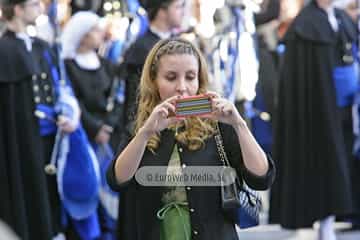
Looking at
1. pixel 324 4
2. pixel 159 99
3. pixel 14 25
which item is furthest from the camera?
pixel 324 4

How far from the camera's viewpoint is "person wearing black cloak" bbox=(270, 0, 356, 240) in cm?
693

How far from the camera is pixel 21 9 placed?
6055 millimetres

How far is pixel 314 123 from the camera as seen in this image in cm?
698

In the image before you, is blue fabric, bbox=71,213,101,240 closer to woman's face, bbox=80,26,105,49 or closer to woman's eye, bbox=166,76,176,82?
woman's face, bbox=80,26,105,49

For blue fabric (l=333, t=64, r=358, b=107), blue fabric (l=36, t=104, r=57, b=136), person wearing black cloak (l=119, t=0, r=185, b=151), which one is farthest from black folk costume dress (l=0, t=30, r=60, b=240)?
blue fabric (l=333, t=64, r=358, b=107)

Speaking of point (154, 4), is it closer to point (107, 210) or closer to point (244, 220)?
point (107, 210)

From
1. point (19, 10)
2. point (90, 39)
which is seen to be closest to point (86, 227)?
point (90, 39)

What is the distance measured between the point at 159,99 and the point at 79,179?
254cm

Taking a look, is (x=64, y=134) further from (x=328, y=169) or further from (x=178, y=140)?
(x=178, y=140)

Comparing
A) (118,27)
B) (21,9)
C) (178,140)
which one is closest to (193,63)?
(178,140)

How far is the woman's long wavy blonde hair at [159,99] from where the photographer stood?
368cm

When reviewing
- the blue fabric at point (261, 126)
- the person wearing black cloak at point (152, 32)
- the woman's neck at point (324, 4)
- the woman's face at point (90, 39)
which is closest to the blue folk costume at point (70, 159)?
the person wearing black cloak at point (152, 32)

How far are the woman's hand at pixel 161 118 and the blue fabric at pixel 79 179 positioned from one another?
2.80 m

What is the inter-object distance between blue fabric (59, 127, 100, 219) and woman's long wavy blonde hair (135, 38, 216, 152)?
7.93 ft
